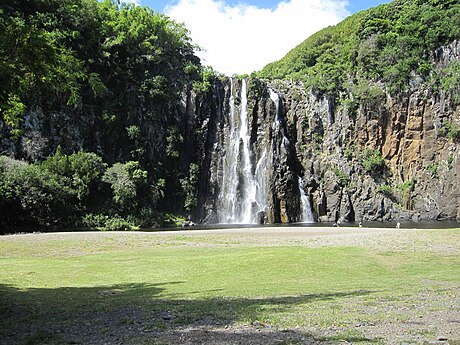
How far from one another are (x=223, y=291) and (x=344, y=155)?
58.7 m

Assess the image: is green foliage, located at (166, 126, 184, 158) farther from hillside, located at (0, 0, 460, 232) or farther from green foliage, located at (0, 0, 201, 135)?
green foliage, located at (0, 0, 201, 135)

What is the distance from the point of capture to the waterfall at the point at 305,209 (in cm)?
6328

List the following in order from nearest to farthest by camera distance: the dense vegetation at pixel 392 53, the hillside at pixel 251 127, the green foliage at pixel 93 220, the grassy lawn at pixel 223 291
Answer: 1. the grassy lawn at pixel 223 291
2. the green foliage at pixel 93 220
3. the hillside at pixel 251 127
4. the dense vegetation at pixel 392 53

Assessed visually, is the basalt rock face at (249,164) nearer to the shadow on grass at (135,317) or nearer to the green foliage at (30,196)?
the green foliage at (30,196)

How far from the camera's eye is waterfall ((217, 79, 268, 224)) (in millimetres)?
63438

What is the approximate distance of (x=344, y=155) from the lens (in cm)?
6819

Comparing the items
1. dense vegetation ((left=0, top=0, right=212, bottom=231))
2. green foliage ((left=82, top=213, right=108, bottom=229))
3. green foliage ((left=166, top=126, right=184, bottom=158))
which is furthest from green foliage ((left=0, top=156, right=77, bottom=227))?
green foliage ((left=166, top=126, right=184, bottom=158))

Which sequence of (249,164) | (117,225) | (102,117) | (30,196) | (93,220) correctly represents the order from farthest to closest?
(249,164), (102,117), (93,220), (117,225), (30,196)

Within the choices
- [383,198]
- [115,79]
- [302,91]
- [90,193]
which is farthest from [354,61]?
[90,193]

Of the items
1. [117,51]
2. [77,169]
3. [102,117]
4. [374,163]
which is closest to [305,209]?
[374,163]

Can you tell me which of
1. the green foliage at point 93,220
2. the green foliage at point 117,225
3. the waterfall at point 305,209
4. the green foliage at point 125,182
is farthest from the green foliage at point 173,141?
the waterfall at point 305,209

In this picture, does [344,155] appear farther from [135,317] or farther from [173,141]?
[135,317]

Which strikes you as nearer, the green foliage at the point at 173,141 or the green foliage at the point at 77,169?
the green foliage at the point at 77,169

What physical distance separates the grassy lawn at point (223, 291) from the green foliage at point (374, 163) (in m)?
41.7
